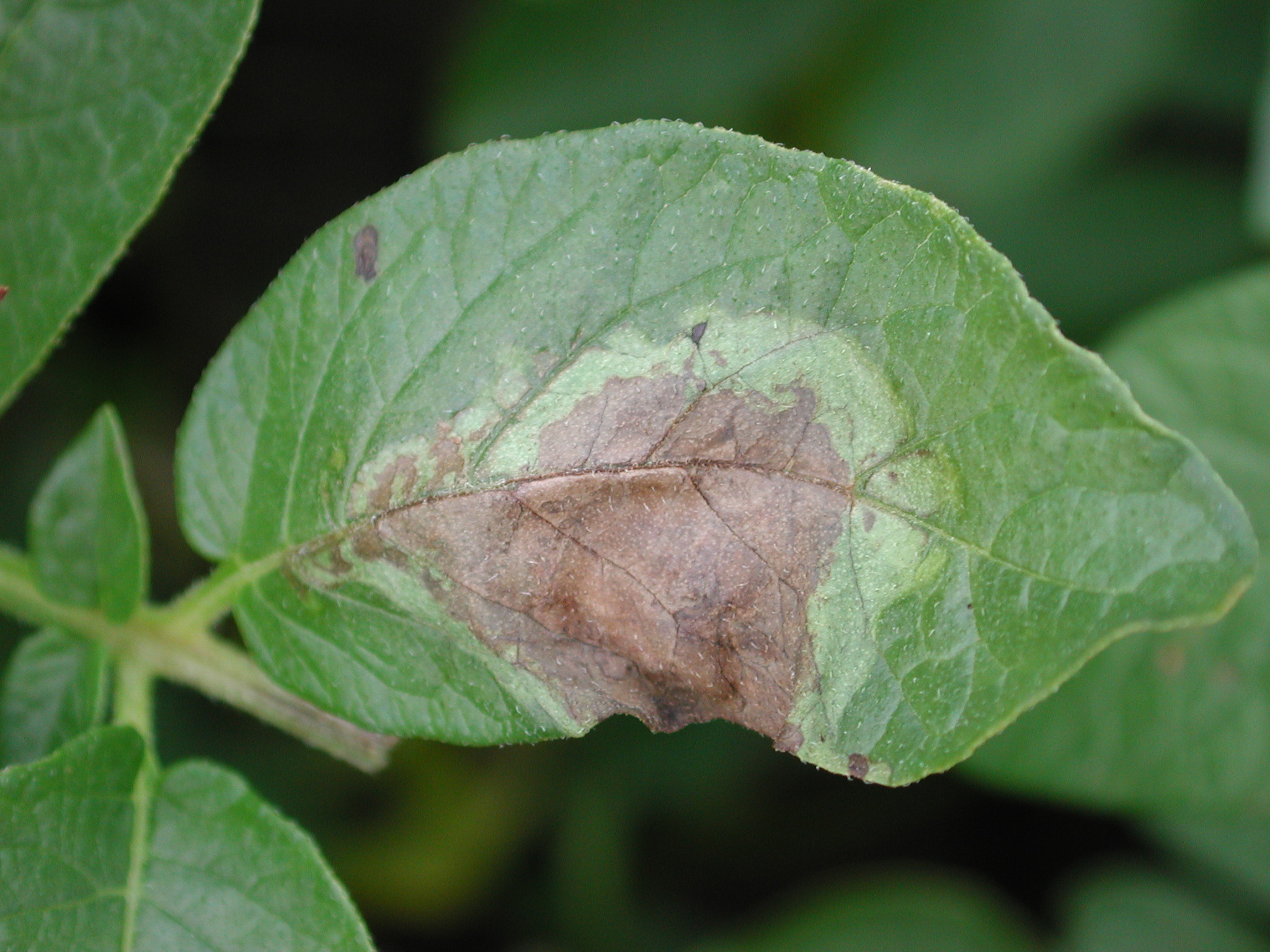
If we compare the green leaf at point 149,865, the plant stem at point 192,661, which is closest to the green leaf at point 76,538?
the plant stem at point 192,661

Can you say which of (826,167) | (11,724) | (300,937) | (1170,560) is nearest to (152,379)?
(11,724)

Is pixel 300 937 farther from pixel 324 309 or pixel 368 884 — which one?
pixel 368 884

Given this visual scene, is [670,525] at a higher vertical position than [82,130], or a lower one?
lower

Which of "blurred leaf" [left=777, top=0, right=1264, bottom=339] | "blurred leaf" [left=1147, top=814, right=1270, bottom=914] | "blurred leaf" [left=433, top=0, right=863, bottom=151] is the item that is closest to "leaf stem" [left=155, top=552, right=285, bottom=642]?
"blurred leaf" [left=433, top=0, right=863, bottom=151]

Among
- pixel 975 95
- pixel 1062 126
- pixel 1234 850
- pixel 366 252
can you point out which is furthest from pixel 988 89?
pixel 366 252

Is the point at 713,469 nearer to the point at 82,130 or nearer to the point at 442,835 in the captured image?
the point at 82,130
